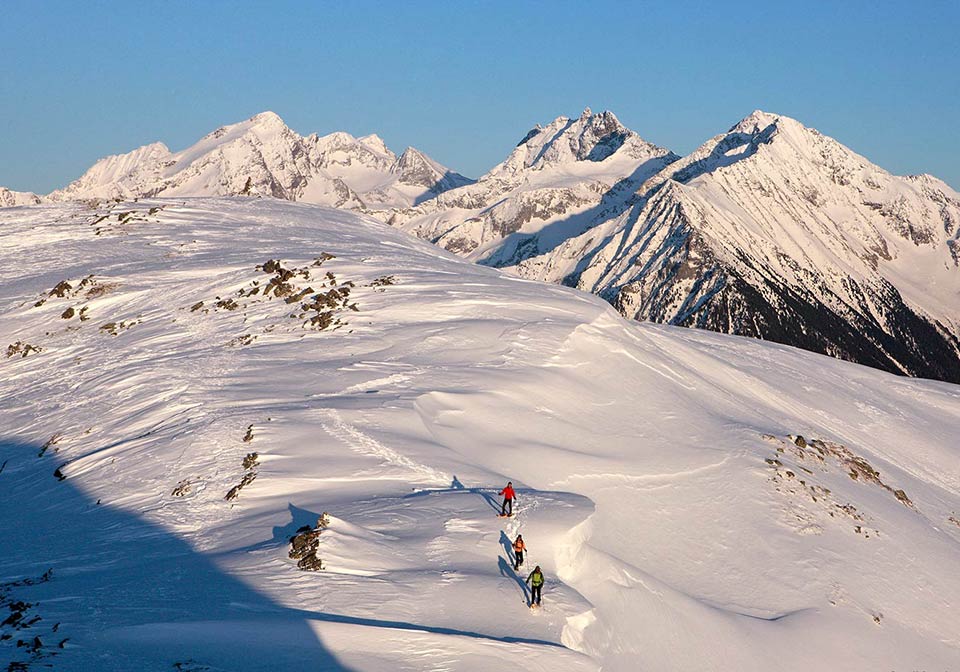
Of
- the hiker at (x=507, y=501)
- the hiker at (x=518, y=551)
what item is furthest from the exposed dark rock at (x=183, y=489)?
the hiker at (x=518, y=551)

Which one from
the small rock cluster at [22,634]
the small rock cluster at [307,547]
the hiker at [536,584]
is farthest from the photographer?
the small rock cluster at [307,547]

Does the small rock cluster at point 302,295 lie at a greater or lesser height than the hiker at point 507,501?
greater

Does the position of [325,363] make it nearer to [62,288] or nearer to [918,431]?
[62,288]

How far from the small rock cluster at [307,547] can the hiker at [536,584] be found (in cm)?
606

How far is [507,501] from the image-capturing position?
31078mm

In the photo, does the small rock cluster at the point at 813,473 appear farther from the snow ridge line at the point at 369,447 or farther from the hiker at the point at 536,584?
the hiker at the point at 536,584

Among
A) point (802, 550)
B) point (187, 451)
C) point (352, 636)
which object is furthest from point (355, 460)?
point (802, 550)

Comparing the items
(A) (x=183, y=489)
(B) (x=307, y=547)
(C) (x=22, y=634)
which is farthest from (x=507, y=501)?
(C) (x=22, y=634)

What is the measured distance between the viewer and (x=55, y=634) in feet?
73.6

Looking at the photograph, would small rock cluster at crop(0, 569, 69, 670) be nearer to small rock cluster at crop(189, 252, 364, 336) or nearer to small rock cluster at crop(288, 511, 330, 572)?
small rock cluster at crop(288, 511, 330, 572)

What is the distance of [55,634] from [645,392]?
36.0 m

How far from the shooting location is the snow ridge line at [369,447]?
35.0 m

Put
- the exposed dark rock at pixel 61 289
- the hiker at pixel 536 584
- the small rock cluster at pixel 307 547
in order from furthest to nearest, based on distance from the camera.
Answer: the exposed dark rock at pixel 61 289 → the small rock cluster at pixel 307 547 → the hiker at pixel 536 584

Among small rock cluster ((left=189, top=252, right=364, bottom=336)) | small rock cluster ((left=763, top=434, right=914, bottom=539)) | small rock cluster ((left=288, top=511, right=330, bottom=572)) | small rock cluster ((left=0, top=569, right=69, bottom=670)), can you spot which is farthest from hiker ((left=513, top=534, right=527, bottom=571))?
small rock cluster ((left=189, top=252, right=364, bottom=336))
